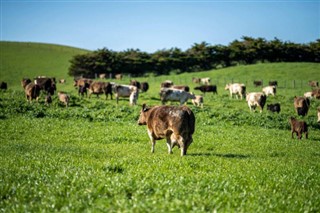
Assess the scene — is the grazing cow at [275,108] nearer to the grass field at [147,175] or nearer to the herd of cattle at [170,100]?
the herd of cattle at [170,100]

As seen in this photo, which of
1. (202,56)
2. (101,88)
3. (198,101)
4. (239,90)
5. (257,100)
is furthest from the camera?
(202,56)

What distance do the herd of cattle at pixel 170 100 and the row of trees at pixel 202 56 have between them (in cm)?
2647

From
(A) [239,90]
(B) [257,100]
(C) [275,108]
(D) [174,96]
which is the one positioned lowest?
(C) [275,108]

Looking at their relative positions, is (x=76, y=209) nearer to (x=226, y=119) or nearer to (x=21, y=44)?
(x=226, y=119)

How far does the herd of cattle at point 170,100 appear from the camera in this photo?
527 inches

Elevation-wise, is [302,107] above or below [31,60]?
below

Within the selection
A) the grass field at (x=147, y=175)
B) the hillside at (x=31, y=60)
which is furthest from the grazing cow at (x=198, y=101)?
the hillside at (x=31, y=60)

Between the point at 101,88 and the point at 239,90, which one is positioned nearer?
the point at 101,88

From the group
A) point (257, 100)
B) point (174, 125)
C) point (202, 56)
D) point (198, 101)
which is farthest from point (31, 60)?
point (174, 125)

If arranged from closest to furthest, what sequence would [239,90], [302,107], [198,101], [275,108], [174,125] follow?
[174,125]
[302,107]
[275,108]
[198,101]
[239,90]

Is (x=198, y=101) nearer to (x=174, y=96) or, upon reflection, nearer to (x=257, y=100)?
(x=174, y=96)

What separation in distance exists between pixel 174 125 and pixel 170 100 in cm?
2719

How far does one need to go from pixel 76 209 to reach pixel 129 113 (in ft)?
72.1

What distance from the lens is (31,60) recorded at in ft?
354
